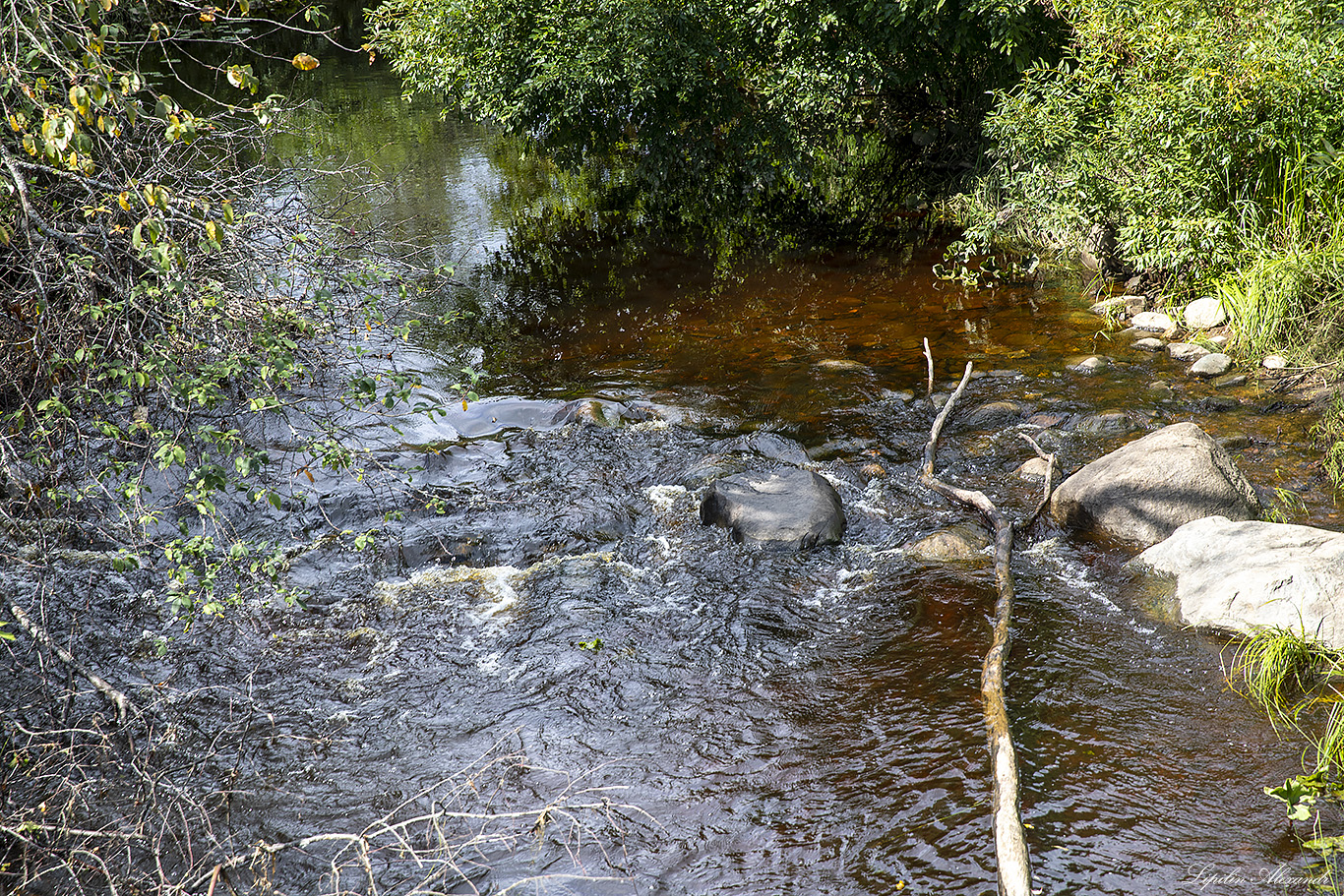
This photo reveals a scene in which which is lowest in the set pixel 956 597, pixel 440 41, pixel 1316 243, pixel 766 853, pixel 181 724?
pixel 181 724

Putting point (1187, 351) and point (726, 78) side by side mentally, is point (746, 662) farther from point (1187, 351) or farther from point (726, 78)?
point (726, 78)

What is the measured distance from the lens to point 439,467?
7.05 m

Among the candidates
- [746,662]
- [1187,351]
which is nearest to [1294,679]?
[746,662]

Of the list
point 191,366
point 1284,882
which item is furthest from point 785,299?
point 1284,882

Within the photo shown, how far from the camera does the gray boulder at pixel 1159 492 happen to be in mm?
5672

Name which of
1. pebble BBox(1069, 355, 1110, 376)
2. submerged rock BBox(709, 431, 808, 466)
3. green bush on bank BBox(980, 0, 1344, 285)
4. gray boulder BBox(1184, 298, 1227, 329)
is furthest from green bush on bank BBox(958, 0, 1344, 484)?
submerged rock BBox(709, 431, 808, 466)

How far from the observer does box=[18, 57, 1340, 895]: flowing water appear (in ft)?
12.3

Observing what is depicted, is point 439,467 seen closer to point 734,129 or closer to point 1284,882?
point 1284,882

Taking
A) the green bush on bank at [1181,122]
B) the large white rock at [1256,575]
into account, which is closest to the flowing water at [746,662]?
the large white rock at [1256,575]

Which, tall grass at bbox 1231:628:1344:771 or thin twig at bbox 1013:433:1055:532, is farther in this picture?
thin twig at bbox 1013:433:1055:532

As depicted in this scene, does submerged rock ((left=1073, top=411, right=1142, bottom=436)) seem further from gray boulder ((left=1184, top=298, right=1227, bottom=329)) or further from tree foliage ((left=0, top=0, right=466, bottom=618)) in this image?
tree foliage ((left=0, top=0, right=466, bottom=618))

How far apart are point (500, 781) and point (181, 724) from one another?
1.70m

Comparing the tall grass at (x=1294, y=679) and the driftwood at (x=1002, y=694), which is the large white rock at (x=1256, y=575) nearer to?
the tall grass at (x=1294, y=679)

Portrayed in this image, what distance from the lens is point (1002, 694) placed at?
4344 millimetres
